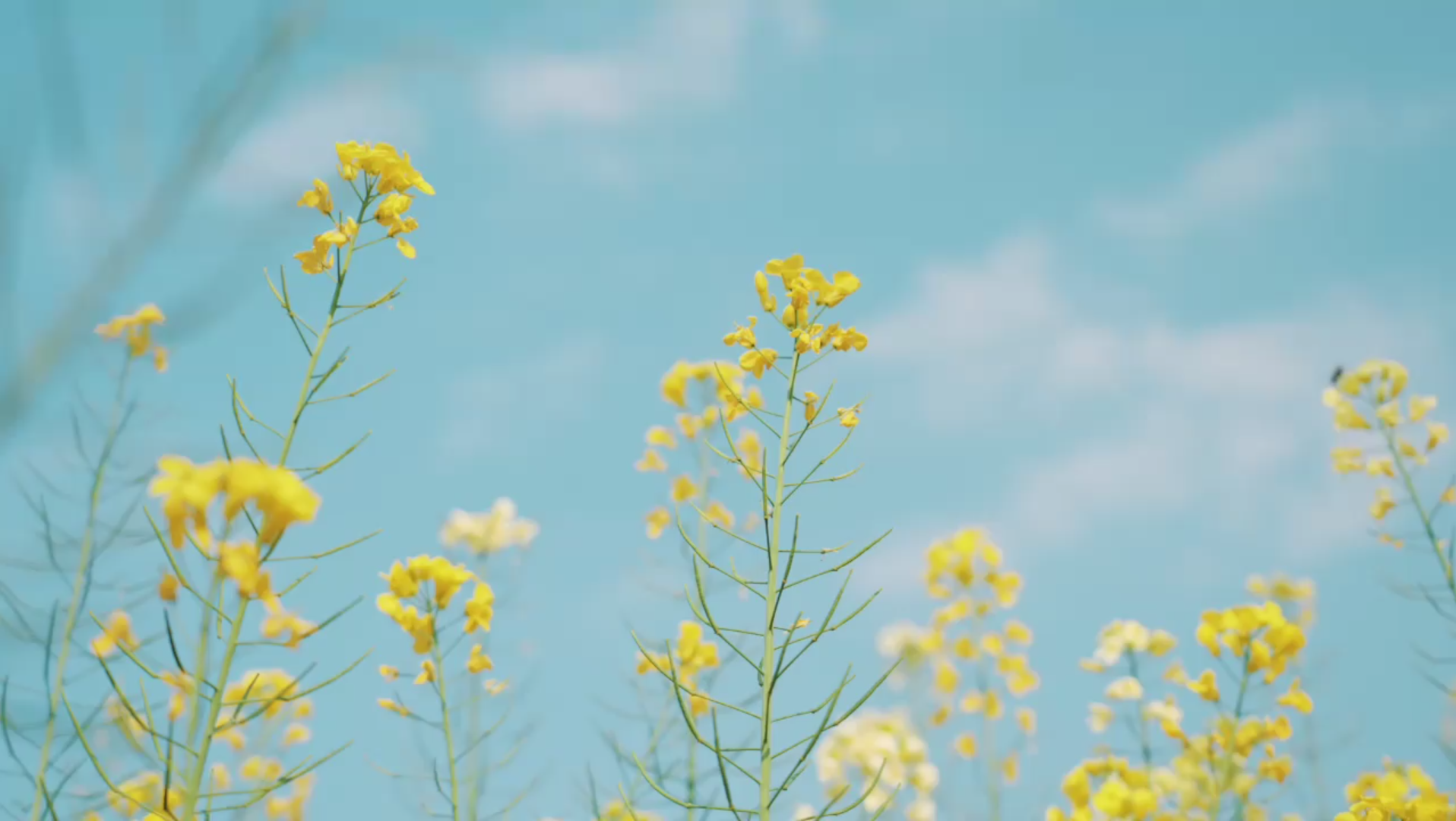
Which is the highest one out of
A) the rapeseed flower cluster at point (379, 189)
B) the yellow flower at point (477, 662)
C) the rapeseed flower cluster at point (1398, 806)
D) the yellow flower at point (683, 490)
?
the yellow flower at point (683, 490)

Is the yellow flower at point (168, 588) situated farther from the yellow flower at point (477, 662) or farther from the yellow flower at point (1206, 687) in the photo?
the yellow flower at point (1206, 687)

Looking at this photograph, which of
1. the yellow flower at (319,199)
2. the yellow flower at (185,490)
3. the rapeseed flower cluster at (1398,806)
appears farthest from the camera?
the rapeseed flower cluster at (1398,806)

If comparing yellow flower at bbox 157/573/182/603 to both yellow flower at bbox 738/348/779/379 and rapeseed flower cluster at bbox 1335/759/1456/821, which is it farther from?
rapeseed flower cluster at bbox 1335/759/1456/821

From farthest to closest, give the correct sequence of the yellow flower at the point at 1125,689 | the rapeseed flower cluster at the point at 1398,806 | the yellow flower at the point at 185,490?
1. the yellow flower at the point at 1125,689
2. the rapeseed flower cluster at the point at 1398,806
3. the yellow flower at the point at 185,490

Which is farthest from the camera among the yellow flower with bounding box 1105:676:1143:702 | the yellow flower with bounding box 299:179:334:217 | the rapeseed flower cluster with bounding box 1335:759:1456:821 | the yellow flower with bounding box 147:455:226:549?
the yellow flower with bounding box 1105:676:1143:702

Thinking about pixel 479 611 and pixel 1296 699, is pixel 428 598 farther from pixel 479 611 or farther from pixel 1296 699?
pixel 1296 699

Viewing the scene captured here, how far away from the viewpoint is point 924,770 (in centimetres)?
584

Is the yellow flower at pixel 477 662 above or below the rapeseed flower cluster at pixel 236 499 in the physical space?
above

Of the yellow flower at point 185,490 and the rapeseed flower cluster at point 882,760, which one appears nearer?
the yellow flower at point 185,490

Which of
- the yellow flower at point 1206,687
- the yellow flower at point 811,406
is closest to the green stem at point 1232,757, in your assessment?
the yellow flower at point 1206,687

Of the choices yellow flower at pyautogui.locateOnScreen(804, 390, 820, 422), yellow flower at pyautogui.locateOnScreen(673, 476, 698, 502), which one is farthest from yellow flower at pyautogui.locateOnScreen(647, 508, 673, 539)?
yellow flower at pyautogui.locateOnScreen(804, 390, 820, 422)

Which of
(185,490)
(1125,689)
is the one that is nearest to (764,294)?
(185,490)

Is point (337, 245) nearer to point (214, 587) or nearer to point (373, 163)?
point (373, 163)

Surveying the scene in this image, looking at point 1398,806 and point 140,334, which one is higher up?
point 140,334
